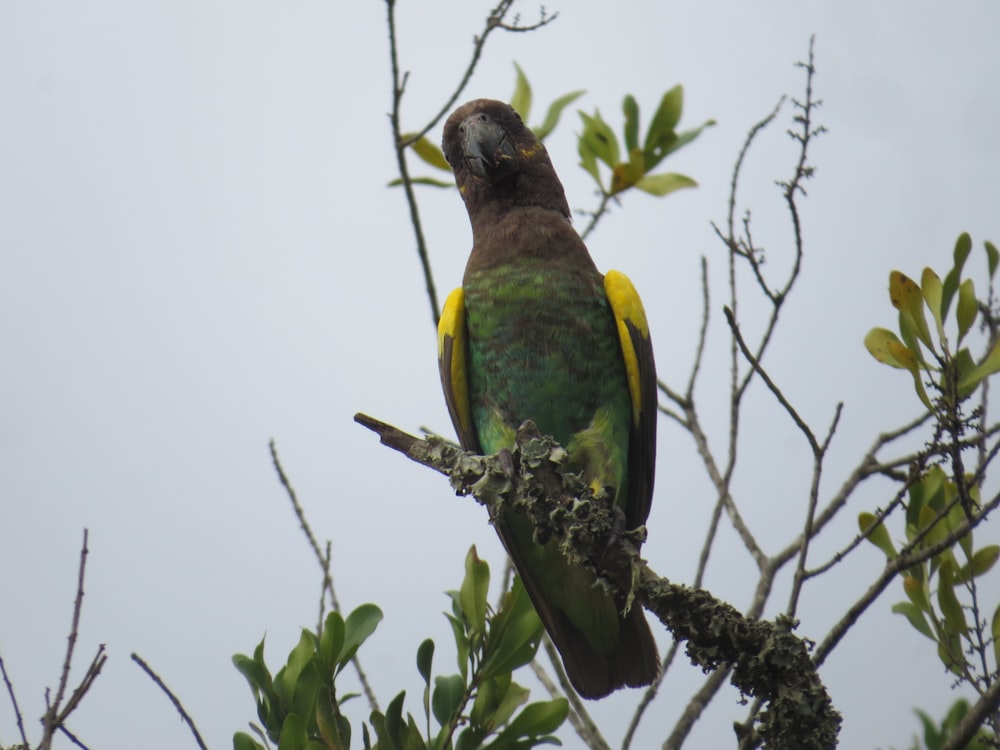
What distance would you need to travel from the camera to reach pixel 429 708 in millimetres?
3145

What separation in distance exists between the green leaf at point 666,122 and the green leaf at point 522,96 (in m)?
0.65

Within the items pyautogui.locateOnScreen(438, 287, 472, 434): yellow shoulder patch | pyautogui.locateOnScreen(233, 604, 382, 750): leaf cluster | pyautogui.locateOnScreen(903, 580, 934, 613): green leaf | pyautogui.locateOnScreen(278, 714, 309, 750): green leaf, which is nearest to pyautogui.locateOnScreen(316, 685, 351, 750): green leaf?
pyautogui.locateOnScreen(233, 604, 382, 750): leaf cluster

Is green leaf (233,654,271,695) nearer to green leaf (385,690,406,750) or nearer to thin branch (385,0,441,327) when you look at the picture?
green leaf (385,690,406,750)

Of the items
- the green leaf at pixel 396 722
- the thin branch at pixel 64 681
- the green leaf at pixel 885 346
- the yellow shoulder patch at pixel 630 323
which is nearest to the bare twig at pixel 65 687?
the thin branch at pixel 64 681

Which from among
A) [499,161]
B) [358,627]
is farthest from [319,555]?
[499,161]

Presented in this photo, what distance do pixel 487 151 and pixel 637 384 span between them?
141 centimetres

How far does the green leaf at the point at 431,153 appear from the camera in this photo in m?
4.84

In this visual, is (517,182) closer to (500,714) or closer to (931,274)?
(931,274)

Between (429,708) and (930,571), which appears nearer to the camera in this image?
(429,708)

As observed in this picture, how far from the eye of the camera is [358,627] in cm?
313

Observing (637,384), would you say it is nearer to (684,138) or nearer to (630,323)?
(630,323)

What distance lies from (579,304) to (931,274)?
142 cm

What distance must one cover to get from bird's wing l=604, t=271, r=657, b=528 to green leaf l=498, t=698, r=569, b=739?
1194 mm

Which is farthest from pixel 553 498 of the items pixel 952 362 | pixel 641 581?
pixel 952 362
